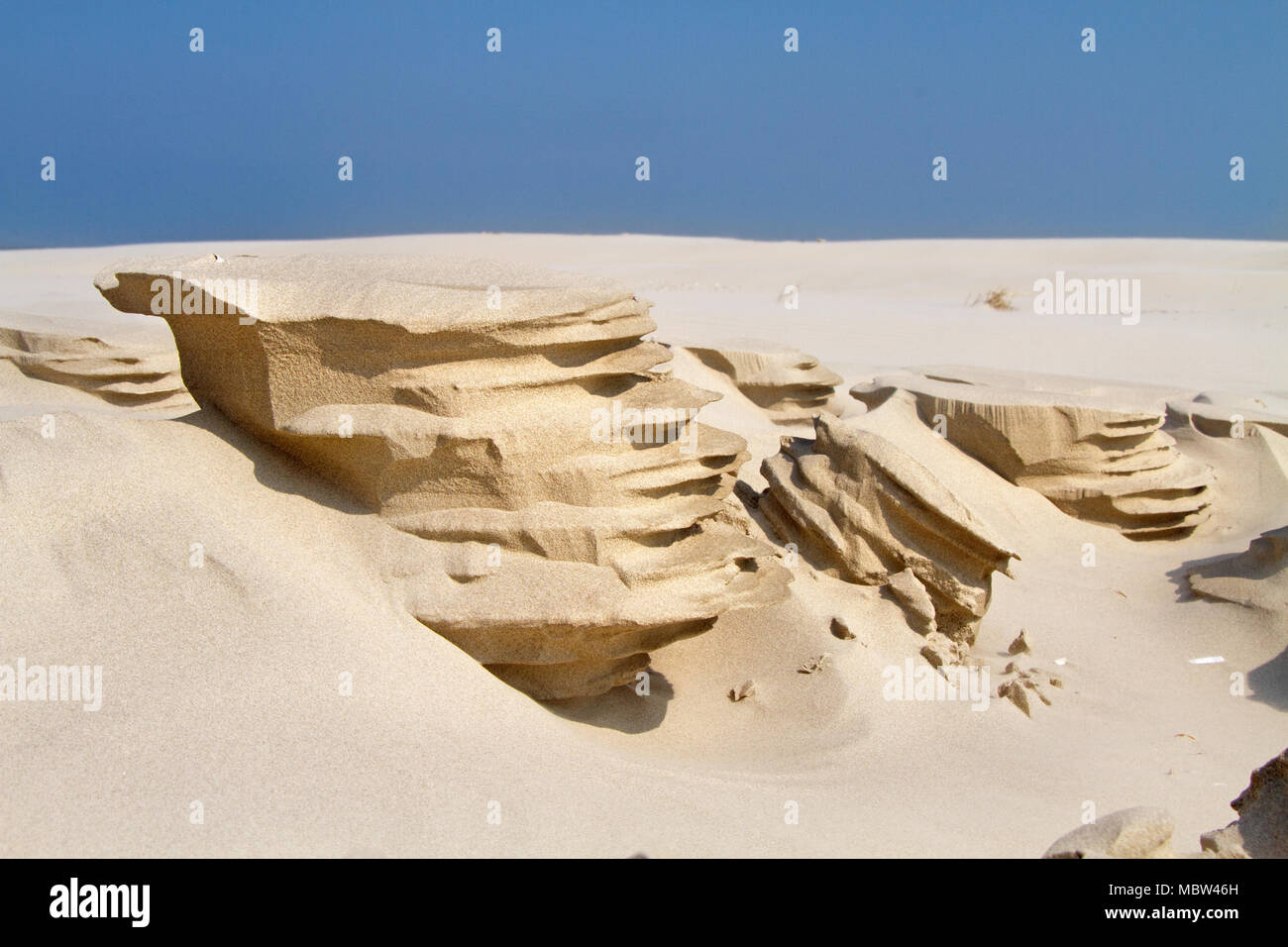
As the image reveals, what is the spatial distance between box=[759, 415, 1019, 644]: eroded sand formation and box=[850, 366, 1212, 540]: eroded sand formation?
74.3 inches

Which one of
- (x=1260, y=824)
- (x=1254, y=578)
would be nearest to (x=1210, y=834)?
(x=1260, y=824)

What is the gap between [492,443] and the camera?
3.50 meters

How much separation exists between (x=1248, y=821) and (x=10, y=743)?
2789 millimetres

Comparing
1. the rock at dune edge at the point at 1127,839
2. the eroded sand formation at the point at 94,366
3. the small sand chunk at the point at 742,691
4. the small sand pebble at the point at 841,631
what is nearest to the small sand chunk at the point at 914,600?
the small sand pebble at the point at 841,631

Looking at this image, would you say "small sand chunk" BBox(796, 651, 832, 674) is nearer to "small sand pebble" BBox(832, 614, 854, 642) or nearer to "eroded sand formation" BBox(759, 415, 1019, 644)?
"small sand pebble" BBox(832, 614, 854, 642)

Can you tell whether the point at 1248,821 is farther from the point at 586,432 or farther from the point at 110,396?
the point at 110,396

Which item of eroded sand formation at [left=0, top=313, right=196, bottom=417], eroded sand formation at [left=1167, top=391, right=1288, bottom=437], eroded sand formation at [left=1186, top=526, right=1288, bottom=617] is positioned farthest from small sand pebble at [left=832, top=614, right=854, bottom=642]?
eroded sand formation at [left=1167, top=391, right=1288, bottom=437]

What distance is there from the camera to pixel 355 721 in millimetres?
2840

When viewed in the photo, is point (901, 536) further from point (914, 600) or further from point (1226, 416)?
point (1226, 416)

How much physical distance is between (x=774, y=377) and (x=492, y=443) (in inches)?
202

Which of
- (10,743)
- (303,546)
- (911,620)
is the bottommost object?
(911,620)

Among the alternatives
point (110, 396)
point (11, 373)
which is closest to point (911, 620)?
point (110, 396)

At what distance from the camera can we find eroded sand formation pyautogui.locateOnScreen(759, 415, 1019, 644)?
14.9ft

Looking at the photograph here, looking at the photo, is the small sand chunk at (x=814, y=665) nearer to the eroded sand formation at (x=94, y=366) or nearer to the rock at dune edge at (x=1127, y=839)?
the rock at dune edge at (x=1127, y=839)
